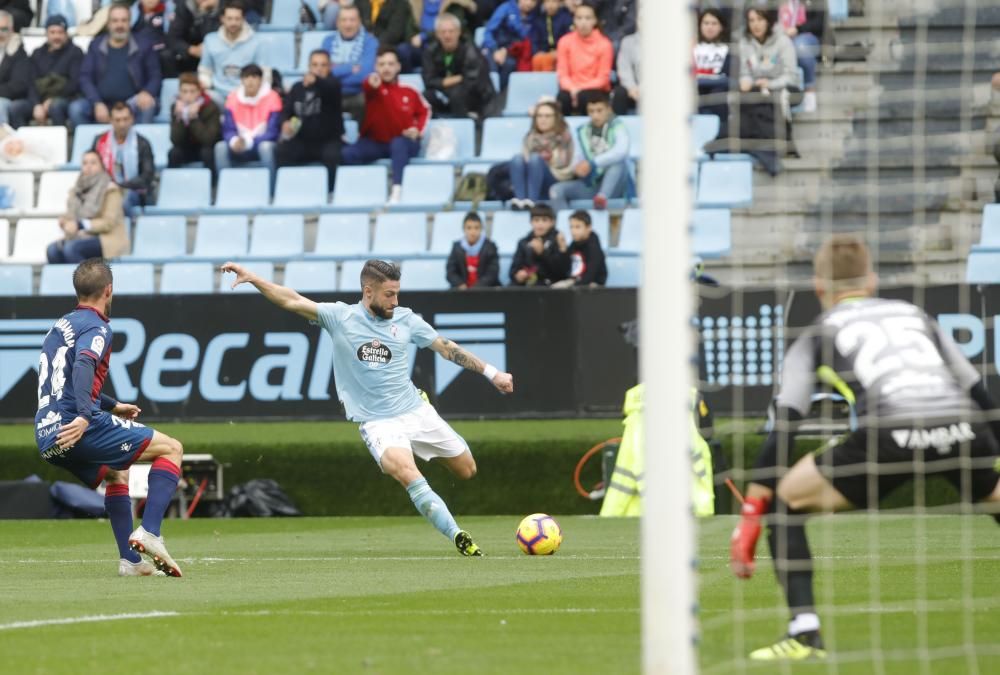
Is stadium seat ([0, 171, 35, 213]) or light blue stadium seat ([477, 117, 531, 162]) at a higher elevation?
light blue stadium seat ([477, 117, 531, 162])

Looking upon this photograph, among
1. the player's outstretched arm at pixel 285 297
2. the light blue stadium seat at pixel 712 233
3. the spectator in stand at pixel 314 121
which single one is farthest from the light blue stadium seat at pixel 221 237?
the player's outstretched arm at pixel 285 297

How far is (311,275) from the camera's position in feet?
60.7

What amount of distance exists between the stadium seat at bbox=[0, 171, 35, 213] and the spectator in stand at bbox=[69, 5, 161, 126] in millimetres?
1008

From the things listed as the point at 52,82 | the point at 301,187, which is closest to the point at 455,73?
the point at 301,187

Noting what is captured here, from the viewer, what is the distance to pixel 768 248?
58.1ft

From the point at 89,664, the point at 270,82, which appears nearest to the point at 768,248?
the point at 270,82

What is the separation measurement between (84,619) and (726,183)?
11.8 m

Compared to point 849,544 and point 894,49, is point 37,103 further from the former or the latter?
point 849,544

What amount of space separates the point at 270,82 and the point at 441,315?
5.31 m

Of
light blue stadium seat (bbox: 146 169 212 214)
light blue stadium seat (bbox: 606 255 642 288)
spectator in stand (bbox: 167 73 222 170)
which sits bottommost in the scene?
light blue stadium seat (bbox: 606 255 642 288)

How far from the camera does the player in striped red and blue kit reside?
33.8 ft

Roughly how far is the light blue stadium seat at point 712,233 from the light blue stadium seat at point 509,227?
6.03 feet

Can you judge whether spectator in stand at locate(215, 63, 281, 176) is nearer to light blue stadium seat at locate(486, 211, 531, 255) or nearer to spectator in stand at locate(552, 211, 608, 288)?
light blue stadium seat at locate(486, 211, 531, 255)

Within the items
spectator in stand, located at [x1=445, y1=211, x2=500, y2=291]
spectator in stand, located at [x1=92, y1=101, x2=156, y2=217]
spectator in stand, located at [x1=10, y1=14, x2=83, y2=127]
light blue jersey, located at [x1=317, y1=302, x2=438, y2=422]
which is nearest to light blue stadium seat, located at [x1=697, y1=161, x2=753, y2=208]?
spectator in stand, located at [x1=445, y1=211, x2=500, y2=291]
